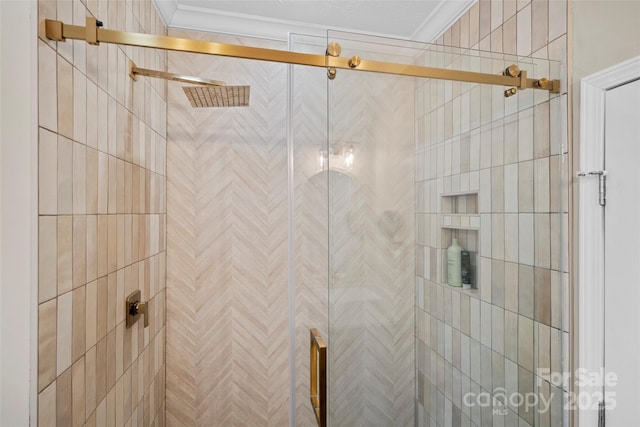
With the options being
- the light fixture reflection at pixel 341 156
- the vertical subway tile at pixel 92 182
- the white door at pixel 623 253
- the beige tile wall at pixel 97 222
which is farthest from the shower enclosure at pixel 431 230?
the vertical subway tile at pixel 92 182

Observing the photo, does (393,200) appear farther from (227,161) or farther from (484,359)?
(227,161)

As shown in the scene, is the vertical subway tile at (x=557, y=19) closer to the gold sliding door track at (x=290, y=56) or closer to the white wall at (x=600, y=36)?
the white wall at (x=600, y=36)

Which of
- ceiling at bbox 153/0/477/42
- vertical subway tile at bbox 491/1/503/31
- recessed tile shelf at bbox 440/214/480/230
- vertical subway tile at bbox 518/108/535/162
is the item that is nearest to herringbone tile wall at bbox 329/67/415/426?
recessed tile shelf at bbox 440/214/480/230

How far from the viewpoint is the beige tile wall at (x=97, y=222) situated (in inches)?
30.9

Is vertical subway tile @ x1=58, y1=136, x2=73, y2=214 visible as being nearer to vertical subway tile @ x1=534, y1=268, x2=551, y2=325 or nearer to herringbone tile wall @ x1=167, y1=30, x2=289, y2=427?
herringbone tile wall @ x1=167, y1=30, x2=289, y2=427

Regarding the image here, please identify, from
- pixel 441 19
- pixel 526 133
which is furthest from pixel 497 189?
pixel 441 19

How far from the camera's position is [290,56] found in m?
0.93

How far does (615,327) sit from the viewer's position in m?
0.92

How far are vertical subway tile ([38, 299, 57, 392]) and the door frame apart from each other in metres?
1.36
